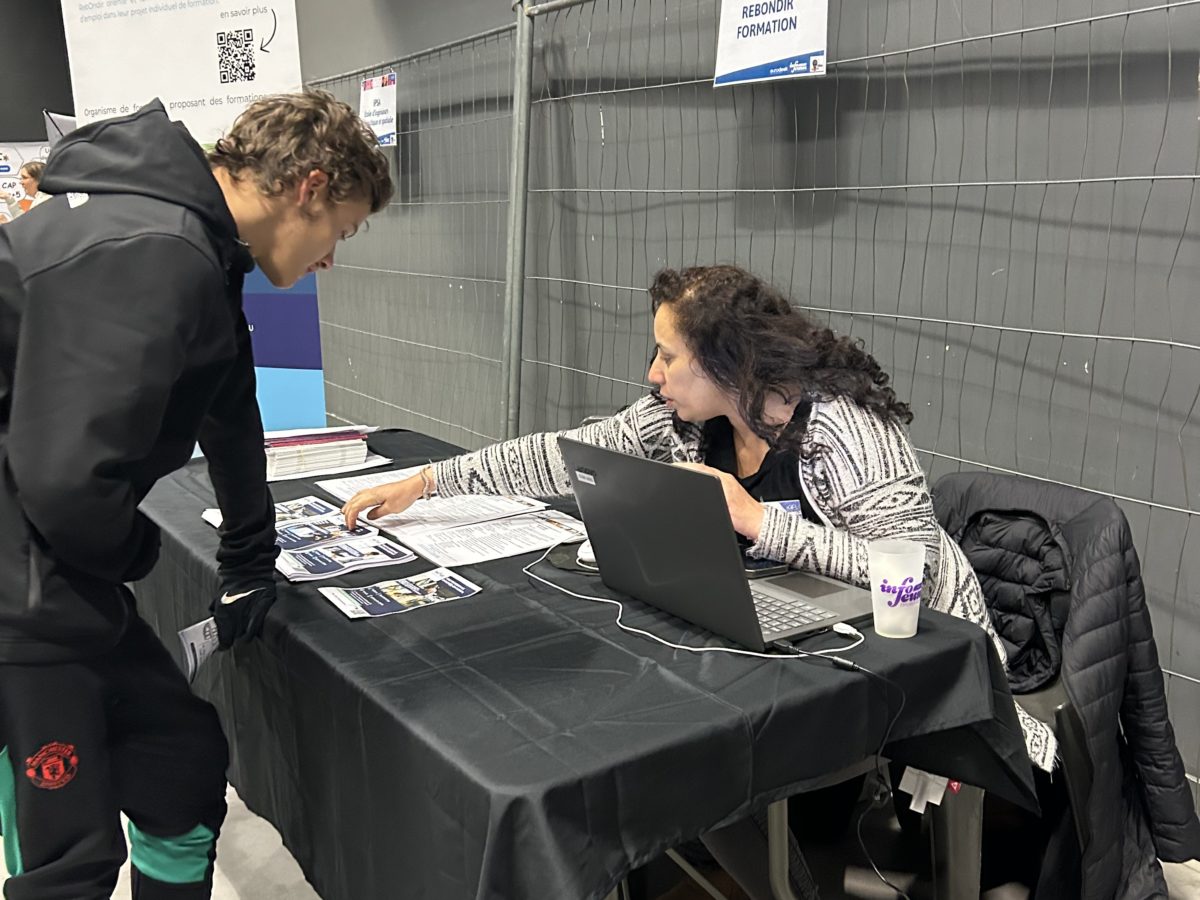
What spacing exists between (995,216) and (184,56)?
2.33 m

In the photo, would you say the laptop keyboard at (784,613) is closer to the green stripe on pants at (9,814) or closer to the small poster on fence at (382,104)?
the green stripe on pants at (9,814)

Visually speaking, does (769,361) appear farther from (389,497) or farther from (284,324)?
(284,324)

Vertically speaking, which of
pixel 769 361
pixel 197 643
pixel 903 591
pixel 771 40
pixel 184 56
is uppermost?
pixel 184 56

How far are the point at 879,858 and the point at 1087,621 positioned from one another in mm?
529

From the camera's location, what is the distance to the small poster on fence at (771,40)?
80.7 inches

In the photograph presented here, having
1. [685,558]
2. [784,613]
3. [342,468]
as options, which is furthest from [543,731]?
[342,468]

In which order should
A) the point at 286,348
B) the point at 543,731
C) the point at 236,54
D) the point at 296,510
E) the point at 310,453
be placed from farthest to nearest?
the point at 286,348 < the point at 236,54 < the point at 310,453 < the point at 296,510 < the point at 543,731

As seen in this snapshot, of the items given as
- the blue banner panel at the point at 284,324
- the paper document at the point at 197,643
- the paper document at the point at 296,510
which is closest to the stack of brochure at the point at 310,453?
the paper document at the point at 296,510

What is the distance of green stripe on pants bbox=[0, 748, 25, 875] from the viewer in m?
1.18

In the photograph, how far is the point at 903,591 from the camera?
116cm

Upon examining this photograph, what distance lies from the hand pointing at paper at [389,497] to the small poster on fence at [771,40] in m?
1.14

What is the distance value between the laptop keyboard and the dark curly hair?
30 centimetres

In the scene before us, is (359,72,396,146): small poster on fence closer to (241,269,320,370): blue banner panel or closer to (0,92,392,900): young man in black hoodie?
(241,269,320,370): blue banner panel

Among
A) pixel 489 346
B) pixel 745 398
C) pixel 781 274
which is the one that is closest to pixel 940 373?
pixel 781 274
